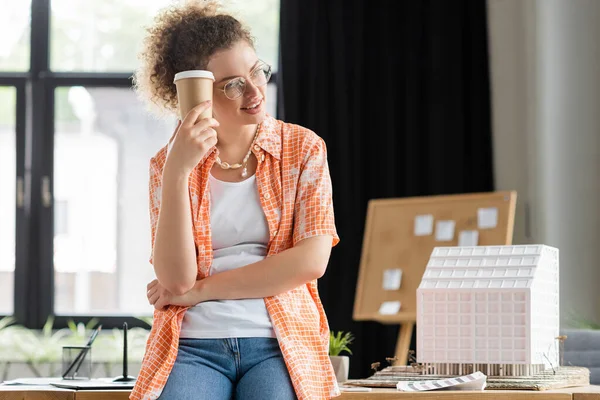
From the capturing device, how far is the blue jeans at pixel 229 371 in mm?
1491

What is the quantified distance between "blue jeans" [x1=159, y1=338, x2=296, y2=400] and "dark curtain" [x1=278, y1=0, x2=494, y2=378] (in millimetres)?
2860

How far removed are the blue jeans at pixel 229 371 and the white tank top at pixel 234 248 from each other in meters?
0.02

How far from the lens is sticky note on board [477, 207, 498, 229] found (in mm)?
3889

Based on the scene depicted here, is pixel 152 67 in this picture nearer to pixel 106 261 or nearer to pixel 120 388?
pixel 120 388

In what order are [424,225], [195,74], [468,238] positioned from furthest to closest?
[424,225]
[468,238]
[195,74]

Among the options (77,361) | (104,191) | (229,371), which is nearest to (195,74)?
(229,371)

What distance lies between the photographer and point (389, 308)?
3.93 meters

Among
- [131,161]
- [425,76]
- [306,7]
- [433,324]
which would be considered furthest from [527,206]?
[433,324]

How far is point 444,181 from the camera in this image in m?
4.45

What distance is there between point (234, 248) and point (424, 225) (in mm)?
2457

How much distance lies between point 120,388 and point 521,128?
299 centimetres

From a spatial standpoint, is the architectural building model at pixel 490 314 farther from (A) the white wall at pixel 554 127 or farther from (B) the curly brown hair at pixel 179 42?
(A) the white wall at pixel 554 127

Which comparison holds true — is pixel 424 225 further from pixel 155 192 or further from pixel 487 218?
pixel 155 192

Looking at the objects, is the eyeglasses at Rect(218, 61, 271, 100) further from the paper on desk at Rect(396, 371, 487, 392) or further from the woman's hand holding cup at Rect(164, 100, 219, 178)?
the paper on desk at Rect(396, 371, 487, 392)
